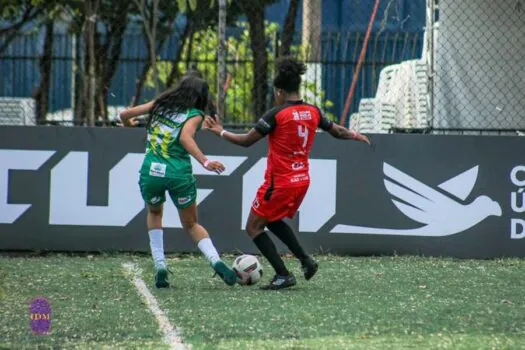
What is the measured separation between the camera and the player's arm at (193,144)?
8.92 meters

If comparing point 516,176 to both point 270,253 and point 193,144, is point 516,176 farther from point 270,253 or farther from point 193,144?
point 193,144

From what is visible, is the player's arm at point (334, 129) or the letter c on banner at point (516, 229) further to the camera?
the letter c on banner at point (516, 229)

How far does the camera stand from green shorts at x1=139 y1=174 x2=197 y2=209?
923 centimetres

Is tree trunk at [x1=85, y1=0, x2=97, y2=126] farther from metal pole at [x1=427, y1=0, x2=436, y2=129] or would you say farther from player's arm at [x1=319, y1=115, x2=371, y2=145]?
player's arm at [x1=319, y1=115, x2=371, y2=145]

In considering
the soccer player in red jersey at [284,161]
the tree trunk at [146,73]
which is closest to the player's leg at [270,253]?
the soccer player in red jersey at [284,161]

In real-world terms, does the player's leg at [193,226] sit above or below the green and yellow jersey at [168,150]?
below

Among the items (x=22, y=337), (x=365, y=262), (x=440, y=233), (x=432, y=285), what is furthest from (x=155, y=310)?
(x=440, y=233)

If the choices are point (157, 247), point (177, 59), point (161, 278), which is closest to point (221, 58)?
point (177, 59)

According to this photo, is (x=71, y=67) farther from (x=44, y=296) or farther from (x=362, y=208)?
(x=44, y=296)

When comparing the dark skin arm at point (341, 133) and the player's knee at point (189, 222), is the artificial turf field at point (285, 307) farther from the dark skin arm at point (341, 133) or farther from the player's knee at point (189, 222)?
the dark skin arm at point (341, 133)

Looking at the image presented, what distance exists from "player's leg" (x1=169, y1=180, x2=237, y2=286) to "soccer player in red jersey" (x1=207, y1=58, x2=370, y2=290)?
37 cm

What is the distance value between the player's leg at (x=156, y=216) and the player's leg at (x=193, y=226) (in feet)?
0.38

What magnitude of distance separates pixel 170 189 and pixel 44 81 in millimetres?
6037

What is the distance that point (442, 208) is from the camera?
1209 cm
